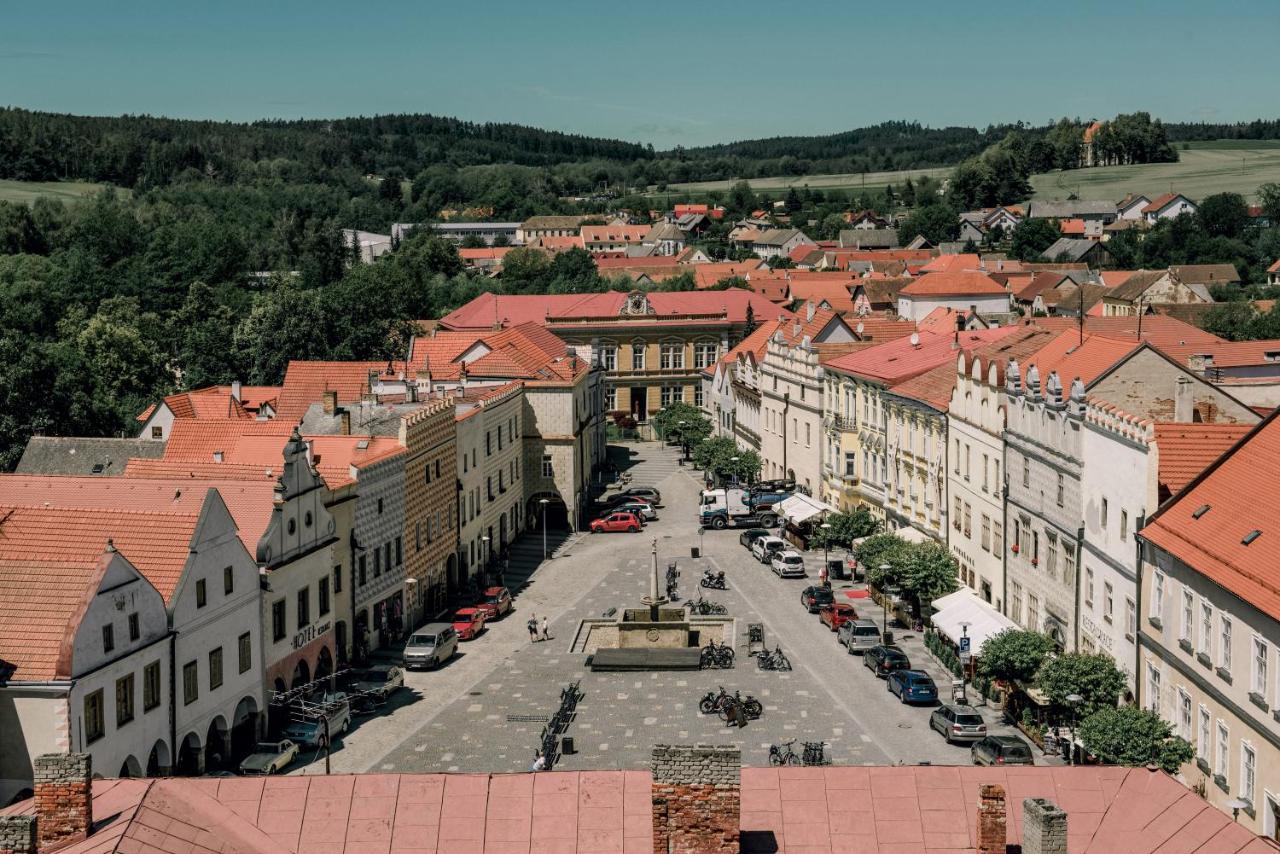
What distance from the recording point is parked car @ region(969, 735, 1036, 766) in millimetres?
38656

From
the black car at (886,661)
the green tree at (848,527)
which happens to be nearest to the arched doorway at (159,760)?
the black car at (886,661)

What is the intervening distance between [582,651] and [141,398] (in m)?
46.4

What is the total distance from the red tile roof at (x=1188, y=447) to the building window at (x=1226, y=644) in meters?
5.99

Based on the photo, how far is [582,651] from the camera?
5388cm

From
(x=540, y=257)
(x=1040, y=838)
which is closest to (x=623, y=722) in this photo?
(x=1040, y=838)

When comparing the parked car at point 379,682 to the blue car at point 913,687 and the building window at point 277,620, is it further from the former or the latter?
the blue car at point 913,687

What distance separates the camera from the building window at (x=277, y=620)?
44.2 meters

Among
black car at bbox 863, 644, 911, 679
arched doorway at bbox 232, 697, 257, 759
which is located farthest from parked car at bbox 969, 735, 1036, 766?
arched doorway at bbox 232, 697, 257, 759

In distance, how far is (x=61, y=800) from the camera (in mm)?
19547

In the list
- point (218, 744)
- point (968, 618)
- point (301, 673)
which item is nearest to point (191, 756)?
point (218, 744)

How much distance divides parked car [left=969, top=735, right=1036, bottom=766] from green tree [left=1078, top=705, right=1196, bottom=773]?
2837 mm

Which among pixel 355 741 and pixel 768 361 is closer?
pixel 355 741

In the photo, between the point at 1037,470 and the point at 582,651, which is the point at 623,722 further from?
the point at 1037,470

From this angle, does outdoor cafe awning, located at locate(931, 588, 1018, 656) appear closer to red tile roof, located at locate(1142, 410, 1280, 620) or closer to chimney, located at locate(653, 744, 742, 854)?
red tile roof, located at locate(1142, 410, 1280, 620)
